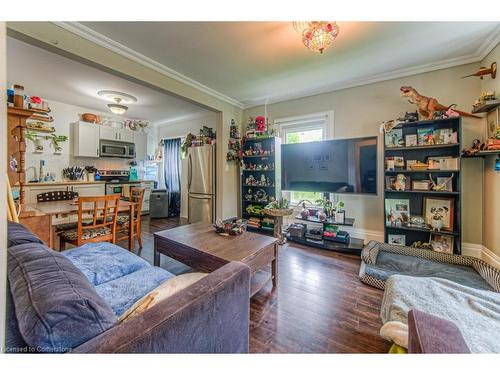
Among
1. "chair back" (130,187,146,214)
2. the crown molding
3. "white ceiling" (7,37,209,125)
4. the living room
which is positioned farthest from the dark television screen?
"chair back" (130,187,146,214)

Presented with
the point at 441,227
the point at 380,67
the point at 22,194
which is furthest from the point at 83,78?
the point at 441,227

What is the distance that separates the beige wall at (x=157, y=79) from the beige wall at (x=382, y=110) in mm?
1162

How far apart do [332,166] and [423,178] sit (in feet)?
3.72

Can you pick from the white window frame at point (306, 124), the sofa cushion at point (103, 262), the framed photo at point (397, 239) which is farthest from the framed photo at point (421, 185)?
the sofa cushion at point (103, 262)

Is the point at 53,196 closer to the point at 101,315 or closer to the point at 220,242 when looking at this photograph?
the point at 220,242

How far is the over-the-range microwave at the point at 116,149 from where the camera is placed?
4.68 m

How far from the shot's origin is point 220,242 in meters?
1.87

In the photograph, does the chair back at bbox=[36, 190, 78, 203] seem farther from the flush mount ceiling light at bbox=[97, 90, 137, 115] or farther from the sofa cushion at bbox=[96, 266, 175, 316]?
the sofa cushion at bbox=[96, 266, 175, 316]

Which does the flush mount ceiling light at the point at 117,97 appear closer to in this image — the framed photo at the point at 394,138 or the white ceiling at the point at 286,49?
the white ceiling at the point at 286,49

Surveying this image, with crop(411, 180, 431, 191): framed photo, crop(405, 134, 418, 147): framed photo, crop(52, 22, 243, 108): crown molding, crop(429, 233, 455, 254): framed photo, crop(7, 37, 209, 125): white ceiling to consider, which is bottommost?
crop(429, 233, 455, 254): framed photo

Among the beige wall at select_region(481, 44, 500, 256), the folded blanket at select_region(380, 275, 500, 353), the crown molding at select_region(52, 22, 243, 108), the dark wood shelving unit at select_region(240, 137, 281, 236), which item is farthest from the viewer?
the dark wood shelving unit at select_region(240, 137, 281, 236)

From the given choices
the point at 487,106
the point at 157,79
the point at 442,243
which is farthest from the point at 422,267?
the point at 157,79

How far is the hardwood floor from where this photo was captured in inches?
54.5

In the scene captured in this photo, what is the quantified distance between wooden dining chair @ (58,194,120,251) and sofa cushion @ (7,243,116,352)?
1744mm
